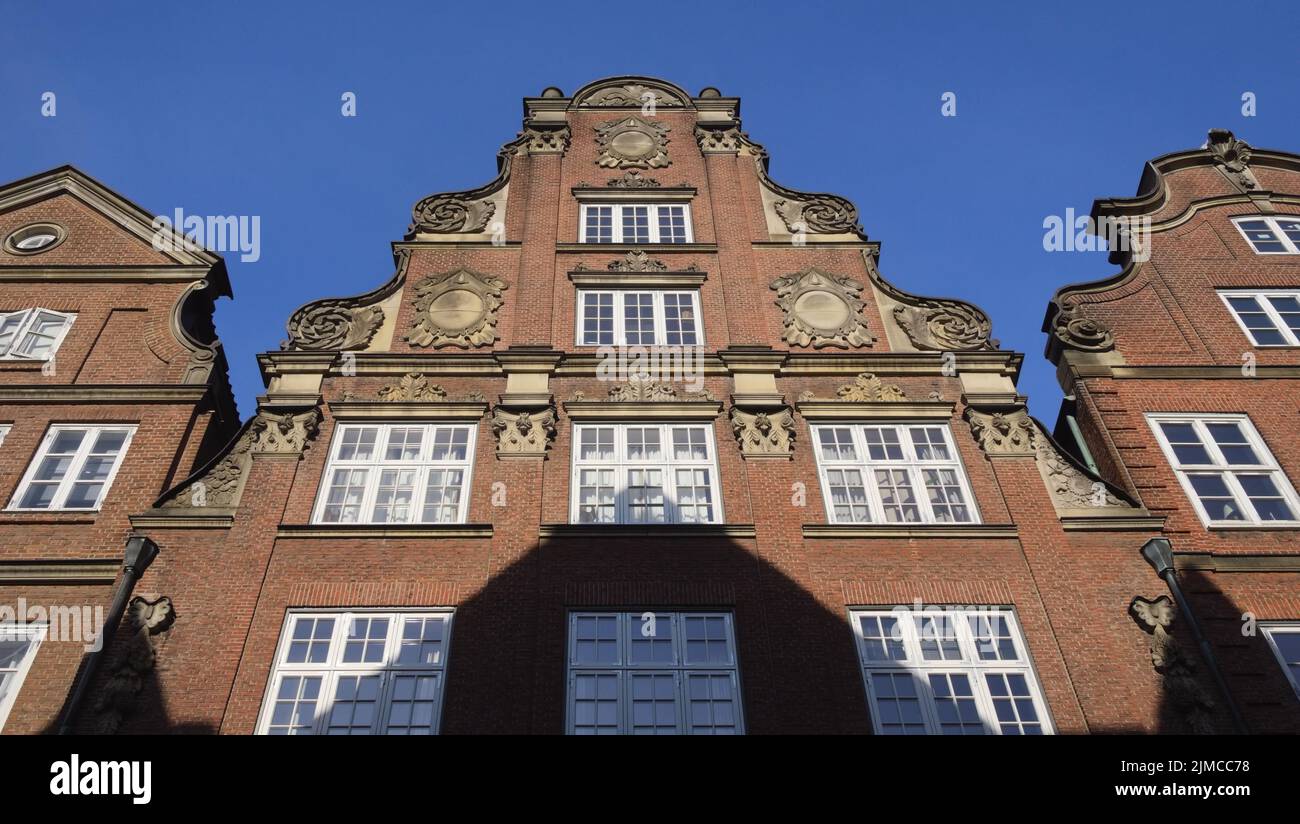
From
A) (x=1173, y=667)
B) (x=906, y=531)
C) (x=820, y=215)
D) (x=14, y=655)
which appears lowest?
(x=1173, y=667)

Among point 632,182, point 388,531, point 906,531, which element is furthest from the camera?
point 632,182

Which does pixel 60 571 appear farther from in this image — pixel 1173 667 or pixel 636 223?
pixel 1173 667

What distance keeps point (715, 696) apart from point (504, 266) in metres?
9.55

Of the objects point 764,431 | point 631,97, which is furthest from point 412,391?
point 631,97

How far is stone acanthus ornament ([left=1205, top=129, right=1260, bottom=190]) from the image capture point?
20.8 meters

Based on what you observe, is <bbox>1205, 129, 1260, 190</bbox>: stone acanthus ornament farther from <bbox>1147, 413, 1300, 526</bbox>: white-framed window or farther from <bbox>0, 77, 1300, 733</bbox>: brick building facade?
<bbox>1147, 413, 1300, 526</bbox>: white-framed window

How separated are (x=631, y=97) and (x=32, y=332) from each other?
13.4 metres

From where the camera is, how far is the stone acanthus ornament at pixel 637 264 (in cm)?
1859

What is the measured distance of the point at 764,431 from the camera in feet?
50.9

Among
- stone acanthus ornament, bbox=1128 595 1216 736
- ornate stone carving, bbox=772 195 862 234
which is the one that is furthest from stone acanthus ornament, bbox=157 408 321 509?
stone acanthus ornament, bbox=1128 595 1216 736

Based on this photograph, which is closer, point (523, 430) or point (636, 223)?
point (523, 430)

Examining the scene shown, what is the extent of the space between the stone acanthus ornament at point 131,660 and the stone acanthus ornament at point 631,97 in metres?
Result: 14.9

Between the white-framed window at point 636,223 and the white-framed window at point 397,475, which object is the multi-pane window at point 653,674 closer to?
the white-framed window at point 397,475
